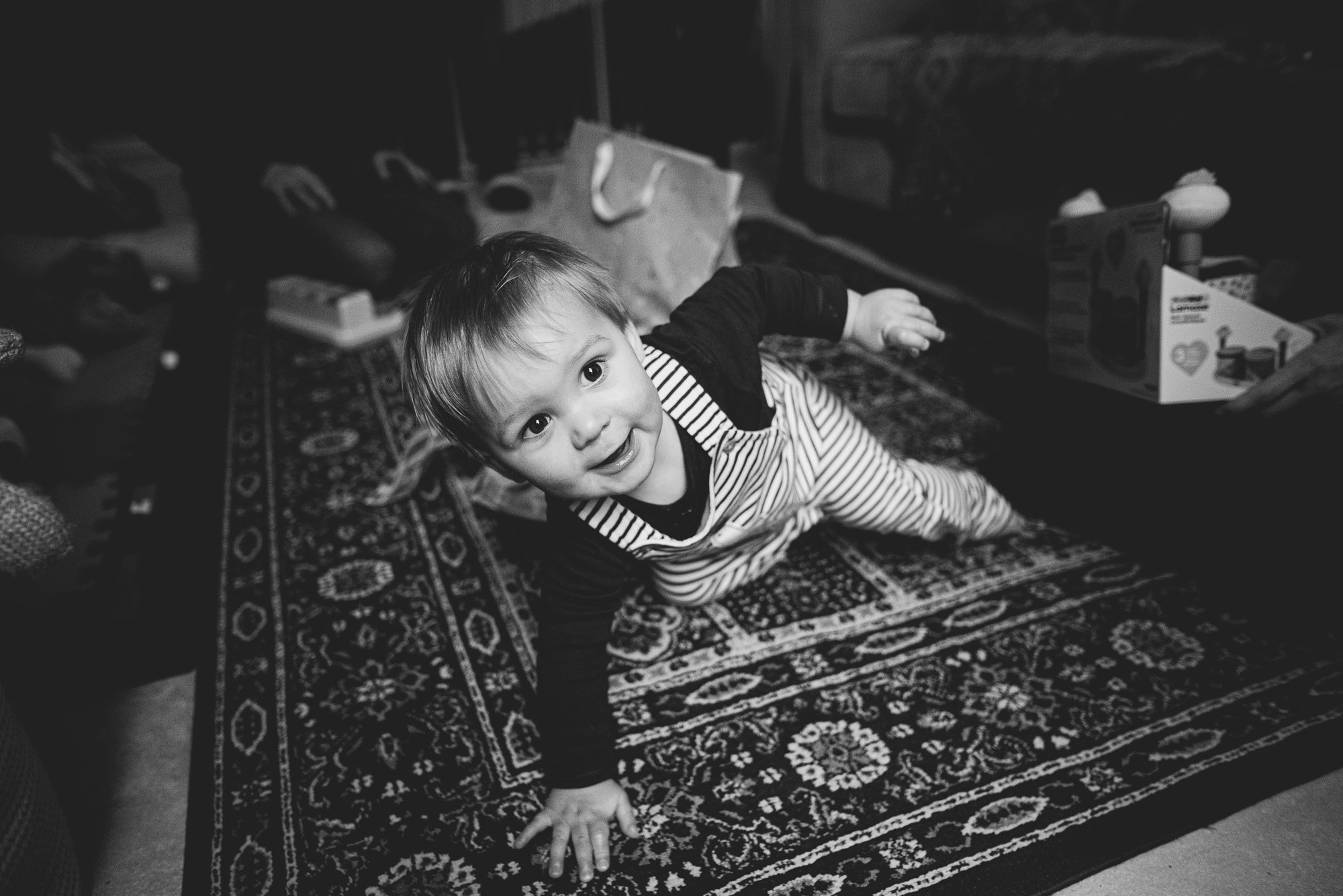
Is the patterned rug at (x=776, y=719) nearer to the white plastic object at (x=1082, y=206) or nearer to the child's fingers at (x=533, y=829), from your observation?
the child's fingers at (x=533, y=829)

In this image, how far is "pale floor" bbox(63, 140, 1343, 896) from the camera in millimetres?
595

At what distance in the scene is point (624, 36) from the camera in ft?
9.75

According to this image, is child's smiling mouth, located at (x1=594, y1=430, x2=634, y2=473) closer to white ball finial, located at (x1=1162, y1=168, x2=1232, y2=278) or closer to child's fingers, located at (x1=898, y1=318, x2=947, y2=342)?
child's fingers, located at (x1=898, y1=318, x2=947, y2=342)

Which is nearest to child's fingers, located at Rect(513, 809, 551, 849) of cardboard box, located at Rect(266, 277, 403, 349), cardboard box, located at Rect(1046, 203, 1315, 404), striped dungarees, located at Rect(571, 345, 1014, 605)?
striped dungarees, located at Rect(571, 345, 1014, 605)

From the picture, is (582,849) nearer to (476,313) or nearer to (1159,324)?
(476,313)

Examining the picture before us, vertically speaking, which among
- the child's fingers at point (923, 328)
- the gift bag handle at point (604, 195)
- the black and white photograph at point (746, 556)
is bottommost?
the black and white photograph at point (746, 556)

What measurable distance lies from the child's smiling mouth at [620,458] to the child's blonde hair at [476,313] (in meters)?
0.09

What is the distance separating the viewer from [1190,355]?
81cm

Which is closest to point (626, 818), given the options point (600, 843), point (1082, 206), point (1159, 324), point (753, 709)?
point (600, 843)

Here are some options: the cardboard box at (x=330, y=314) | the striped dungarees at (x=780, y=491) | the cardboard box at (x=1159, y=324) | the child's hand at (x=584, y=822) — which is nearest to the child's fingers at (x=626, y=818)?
the child's hand at (x=584, y=822)

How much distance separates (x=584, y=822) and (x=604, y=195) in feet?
3.25

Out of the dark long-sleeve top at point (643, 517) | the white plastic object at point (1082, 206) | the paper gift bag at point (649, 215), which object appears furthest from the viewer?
the paper gift bag at point (649, 215)

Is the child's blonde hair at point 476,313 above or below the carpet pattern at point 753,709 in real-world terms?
above

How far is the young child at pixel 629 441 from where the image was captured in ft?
1.91
